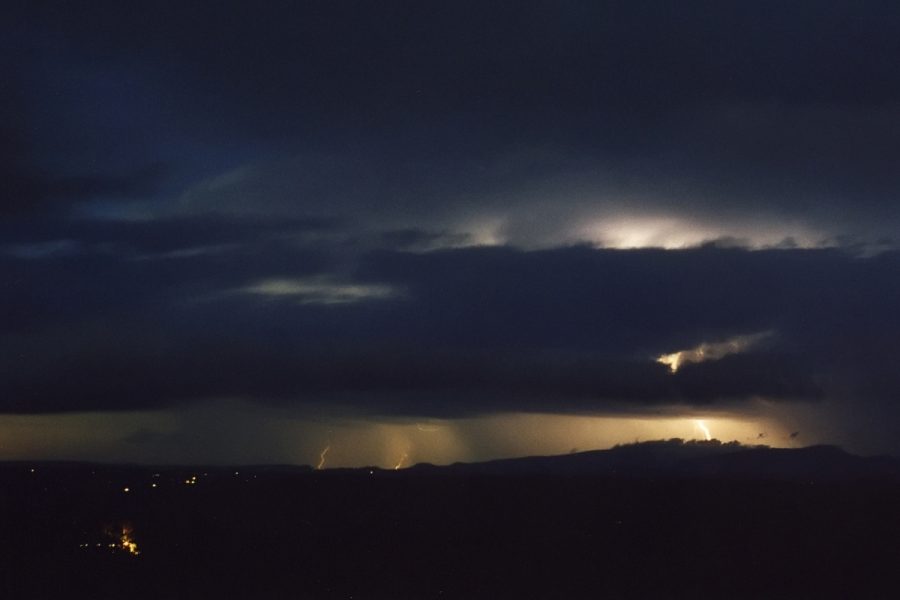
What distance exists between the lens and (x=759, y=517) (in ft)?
376

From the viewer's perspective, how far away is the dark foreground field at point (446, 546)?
206ft

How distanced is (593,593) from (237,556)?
25.1 m

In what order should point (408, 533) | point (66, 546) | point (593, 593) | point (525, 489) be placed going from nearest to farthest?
point (593, 593) < point (66, 546) < point (408, 533) < point (525, 489)

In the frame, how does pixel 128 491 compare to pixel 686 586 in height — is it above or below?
above

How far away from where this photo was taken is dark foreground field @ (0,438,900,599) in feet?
206

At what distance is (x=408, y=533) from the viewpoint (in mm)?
96250

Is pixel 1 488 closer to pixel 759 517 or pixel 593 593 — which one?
pixel 759 517

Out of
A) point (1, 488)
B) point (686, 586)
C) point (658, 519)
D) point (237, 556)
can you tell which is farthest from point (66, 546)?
point (1, 488)

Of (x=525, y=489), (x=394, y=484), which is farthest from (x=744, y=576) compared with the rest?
(x=394, y=484)

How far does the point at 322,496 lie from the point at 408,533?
5165 centimetres

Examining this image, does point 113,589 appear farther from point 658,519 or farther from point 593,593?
point 658,519

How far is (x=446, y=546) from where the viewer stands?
280ft

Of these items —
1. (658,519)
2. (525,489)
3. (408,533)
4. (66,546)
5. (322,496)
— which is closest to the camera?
(66,546)

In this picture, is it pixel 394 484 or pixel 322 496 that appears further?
pixel 394 484
